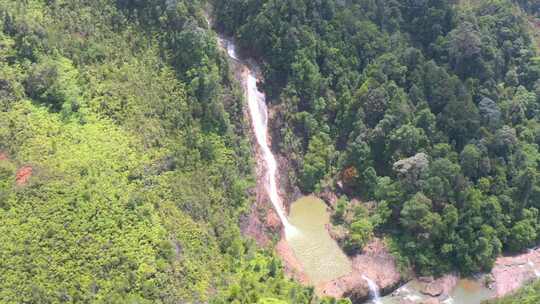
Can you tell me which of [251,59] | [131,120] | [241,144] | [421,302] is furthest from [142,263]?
[251,59]

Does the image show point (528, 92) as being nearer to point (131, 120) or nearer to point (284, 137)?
point (284, 137)

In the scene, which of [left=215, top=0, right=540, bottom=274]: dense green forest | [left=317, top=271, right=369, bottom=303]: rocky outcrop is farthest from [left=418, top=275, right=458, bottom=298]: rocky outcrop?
[left=317, top=271, right=369, bottom=303]: rocky outcrop

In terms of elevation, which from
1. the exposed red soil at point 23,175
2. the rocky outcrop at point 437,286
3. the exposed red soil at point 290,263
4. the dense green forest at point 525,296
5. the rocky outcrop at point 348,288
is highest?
the dense green forest at point 525,296

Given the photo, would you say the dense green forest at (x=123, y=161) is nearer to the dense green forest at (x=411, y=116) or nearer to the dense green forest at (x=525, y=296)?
the dense green forest at (x=411, y=116)

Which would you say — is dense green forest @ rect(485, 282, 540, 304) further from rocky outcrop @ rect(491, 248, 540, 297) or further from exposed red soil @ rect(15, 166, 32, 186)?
exposed red soil @ rect(15, 166, 32, 186)

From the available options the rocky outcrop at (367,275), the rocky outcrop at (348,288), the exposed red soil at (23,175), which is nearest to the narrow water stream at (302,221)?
the rocky outcrop at (348,288)

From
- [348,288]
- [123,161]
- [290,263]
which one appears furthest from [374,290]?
[123,161]

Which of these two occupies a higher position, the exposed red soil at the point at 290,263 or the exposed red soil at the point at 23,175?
the exposed red soil at the point at 23,175
